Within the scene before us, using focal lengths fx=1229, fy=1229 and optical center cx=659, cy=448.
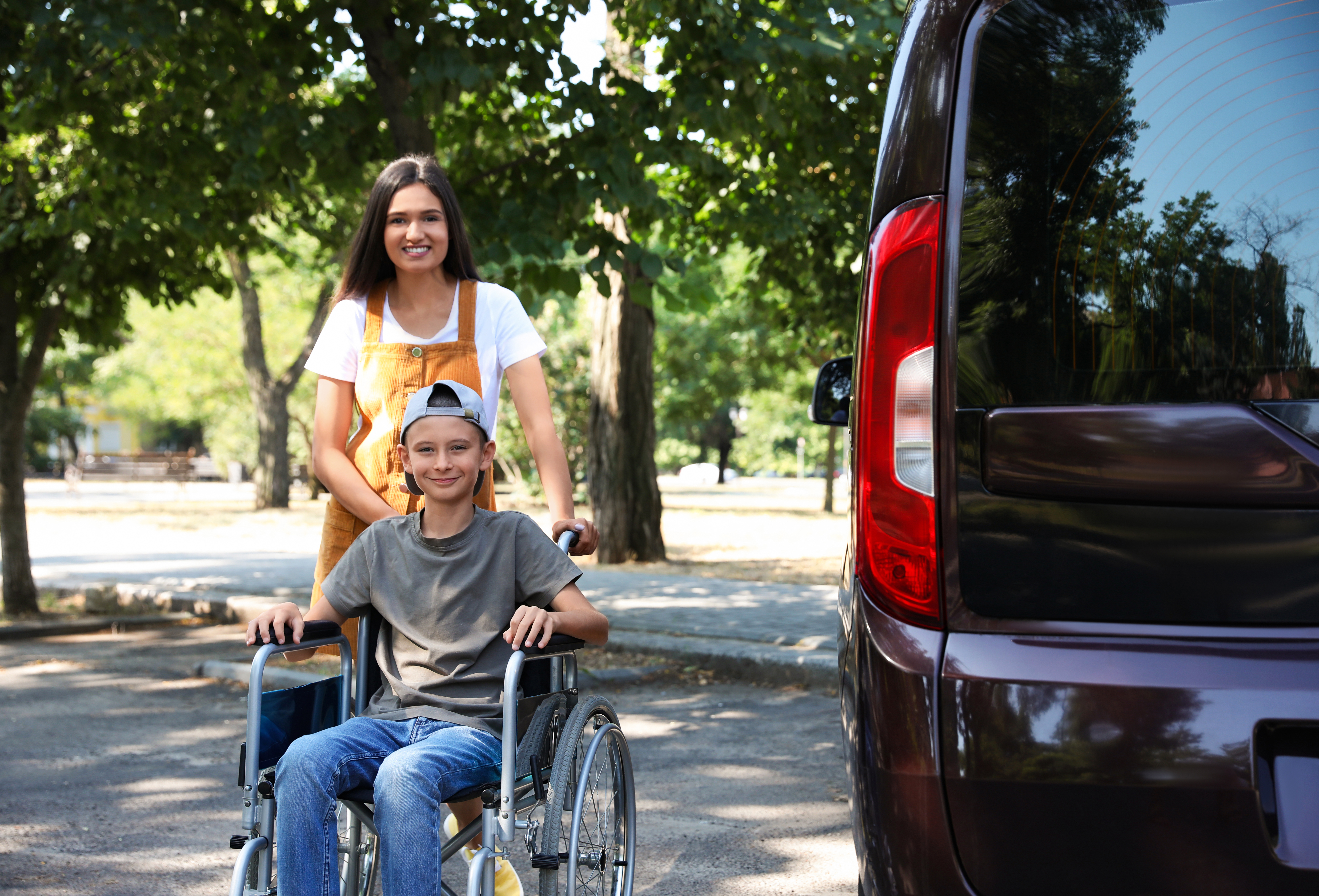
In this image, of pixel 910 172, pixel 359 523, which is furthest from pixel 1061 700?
pixel 359 523

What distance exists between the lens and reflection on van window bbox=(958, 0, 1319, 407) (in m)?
1.89

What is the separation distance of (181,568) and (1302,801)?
40.2 ft

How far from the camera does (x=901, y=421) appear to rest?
2.06 meters

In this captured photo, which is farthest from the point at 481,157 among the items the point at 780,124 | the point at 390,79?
the point at 780,124

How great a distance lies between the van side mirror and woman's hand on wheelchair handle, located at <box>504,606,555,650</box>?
115cm

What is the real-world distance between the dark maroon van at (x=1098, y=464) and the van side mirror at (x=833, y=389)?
1.25m

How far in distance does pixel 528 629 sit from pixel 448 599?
30 cm

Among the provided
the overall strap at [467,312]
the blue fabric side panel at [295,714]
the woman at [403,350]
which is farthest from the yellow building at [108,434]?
the blue fabric side panel at [295,714]

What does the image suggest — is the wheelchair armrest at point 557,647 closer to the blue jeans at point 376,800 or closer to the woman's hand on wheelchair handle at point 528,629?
the woman's hand on wheelchair handle at point 528,629

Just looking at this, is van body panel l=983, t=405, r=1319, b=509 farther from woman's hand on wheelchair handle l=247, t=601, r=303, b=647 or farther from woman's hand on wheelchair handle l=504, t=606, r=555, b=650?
woman's hand on wheelchair handle l=247, t=601, r=303, b=647

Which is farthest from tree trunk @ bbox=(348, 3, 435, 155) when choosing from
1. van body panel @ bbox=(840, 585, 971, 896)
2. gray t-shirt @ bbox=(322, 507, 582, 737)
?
van body panel @ bbox=(840, 585, 971, 896)

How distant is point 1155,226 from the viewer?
6.37ft

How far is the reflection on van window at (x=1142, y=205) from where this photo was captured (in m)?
1.89

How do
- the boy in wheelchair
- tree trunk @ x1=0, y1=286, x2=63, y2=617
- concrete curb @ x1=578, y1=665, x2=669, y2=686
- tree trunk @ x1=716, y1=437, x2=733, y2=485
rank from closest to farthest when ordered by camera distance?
the boy in wheelchair, concrete curb @ x1=578, y1=665, x2=669, y2=686, tree trunk @ x1=0, y1=286, x2=63, y2=617, tree trunk @ x1=716, y1=437, x2=733, y2=485
